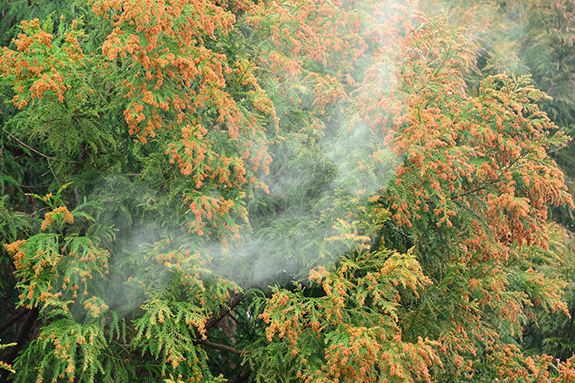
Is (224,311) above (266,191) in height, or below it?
below

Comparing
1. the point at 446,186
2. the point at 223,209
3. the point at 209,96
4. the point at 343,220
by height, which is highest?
the point at 446,186

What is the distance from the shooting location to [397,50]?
17.6ft

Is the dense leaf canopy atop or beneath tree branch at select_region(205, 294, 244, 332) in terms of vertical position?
atop

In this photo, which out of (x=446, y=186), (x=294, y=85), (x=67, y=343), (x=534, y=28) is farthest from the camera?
(x=534, y=28)

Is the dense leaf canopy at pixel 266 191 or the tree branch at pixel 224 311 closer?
the dense leaf canopy at pixel 266 191

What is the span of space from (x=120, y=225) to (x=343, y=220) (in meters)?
2.08

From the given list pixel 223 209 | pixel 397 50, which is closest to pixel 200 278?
pixel 223 209

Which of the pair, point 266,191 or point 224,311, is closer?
point 266,191

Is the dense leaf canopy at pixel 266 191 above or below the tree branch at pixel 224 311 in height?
above

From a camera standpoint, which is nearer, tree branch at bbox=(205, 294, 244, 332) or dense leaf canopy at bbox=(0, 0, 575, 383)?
dense leaf canopy at bbox=(0, 0, 575, 383)

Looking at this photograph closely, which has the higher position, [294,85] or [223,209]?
[294,85]

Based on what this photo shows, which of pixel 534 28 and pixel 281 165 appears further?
pixel 534 28

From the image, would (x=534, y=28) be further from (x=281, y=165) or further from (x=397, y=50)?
(x=281, y=165)

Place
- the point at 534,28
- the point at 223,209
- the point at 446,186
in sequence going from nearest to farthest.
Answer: the point at 223,209 < the point at 446,186 < the point at 534,28
